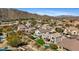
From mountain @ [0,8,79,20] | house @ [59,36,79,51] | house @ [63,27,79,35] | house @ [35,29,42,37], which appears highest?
mountain @ [0,8,79,20]

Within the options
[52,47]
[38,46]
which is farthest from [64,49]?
[38,46]

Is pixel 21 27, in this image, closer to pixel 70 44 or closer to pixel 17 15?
pixel 17 15

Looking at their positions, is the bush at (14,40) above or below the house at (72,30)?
below

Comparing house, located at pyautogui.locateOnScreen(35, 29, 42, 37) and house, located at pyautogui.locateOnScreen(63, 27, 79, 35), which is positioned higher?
house, located at pyautogui.locateOnScreen(63, 27, 79, 35)

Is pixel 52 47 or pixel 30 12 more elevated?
pixel 30 12

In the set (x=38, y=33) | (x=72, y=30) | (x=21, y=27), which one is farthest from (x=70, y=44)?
(x=21, y=27)

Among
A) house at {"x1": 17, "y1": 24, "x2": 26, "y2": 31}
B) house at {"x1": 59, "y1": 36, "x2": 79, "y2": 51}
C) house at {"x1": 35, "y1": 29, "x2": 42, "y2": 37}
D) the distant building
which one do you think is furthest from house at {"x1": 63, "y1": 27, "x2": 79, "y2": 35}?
the distant building

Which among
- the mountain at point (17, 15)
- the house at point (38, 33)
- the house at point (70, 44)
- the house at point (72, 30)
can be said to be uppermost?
the mountain at point (17, 15)

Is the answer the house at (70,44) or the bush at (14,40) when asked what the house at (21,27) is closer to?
the bush at (14,40)

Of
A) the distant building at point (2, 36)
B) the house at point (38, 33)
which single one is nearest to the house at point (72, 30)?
the house at point (38, 33)

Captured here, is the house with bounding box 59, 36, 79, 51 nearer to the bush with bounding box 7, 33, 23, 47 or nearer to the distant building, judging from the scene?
the bush with bounding box 7, 33, 23, 47
